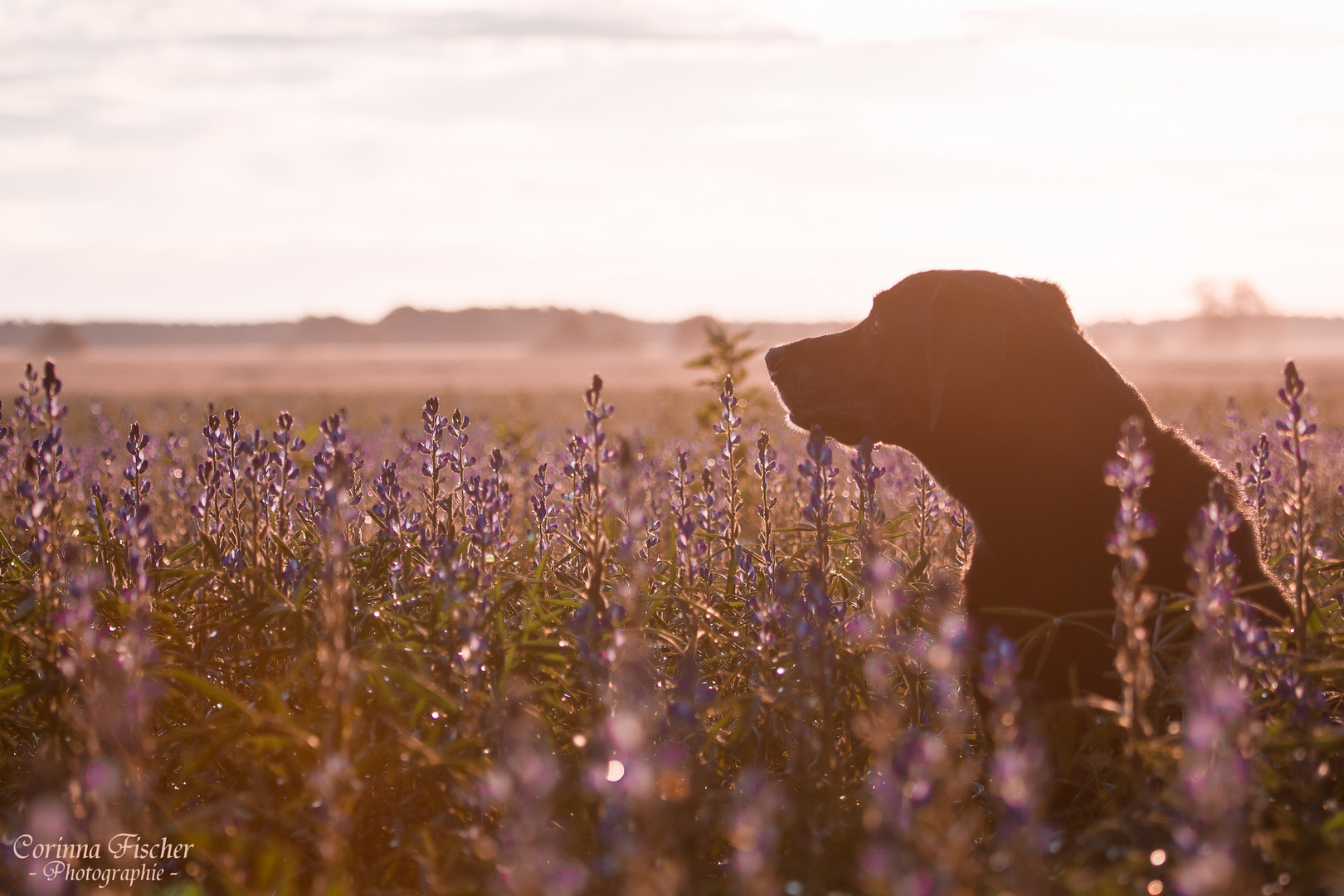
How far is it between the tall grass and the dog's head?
495mm

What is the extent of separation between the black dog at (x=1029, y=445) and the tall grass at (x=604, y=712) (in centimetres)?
31

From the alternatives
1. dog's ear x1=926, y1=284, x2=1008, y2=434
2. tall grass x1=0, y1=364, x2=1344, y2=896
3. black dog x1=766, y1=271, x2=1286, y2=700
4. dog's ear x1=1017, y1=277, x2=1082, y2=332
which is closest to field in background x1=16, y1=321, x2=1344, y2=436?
tall grass x1=0, y1=364, x2=1344, y2=896

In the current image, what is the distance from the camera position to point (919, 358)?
15.3 ft

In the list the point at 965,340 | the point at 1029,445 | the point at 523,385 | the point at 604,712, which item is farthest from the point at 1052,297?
the point at 523,385

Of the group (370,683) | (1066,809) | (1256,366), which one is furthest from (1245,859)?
(1256,366)

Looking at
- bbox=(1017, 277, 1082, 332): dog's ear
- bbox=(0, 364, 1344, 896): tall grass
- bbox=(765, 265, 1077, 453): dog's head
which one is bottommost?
bbox=(0, 364, 1344, 896): tall grass

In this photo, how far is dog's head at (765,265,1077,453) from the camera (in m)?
4.26

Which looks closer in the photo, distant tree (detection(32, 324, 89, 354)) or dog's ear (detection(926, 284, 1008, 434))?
dog's ear (detection(926, 284, 1008, 434))

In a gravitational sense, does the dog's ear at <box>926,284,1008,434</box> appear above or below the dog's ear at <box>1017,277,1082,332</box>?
below

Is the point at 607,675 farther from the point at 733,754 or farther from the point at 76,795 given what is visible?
the point at 76,795

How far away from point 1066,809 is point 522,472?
4.62m

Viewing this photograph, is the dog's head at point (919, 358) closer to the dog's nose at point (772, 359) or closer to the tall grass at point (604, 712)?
the dog's nose at point (772, 359)

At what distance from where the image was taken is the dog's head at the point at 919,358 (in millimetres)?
4258

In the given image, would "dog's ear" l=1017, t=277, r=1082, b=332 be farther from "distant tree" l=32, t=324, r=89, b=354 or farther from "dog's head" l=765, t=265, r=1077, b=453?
"distant tree" l=32, t=324, r=89, b=354
